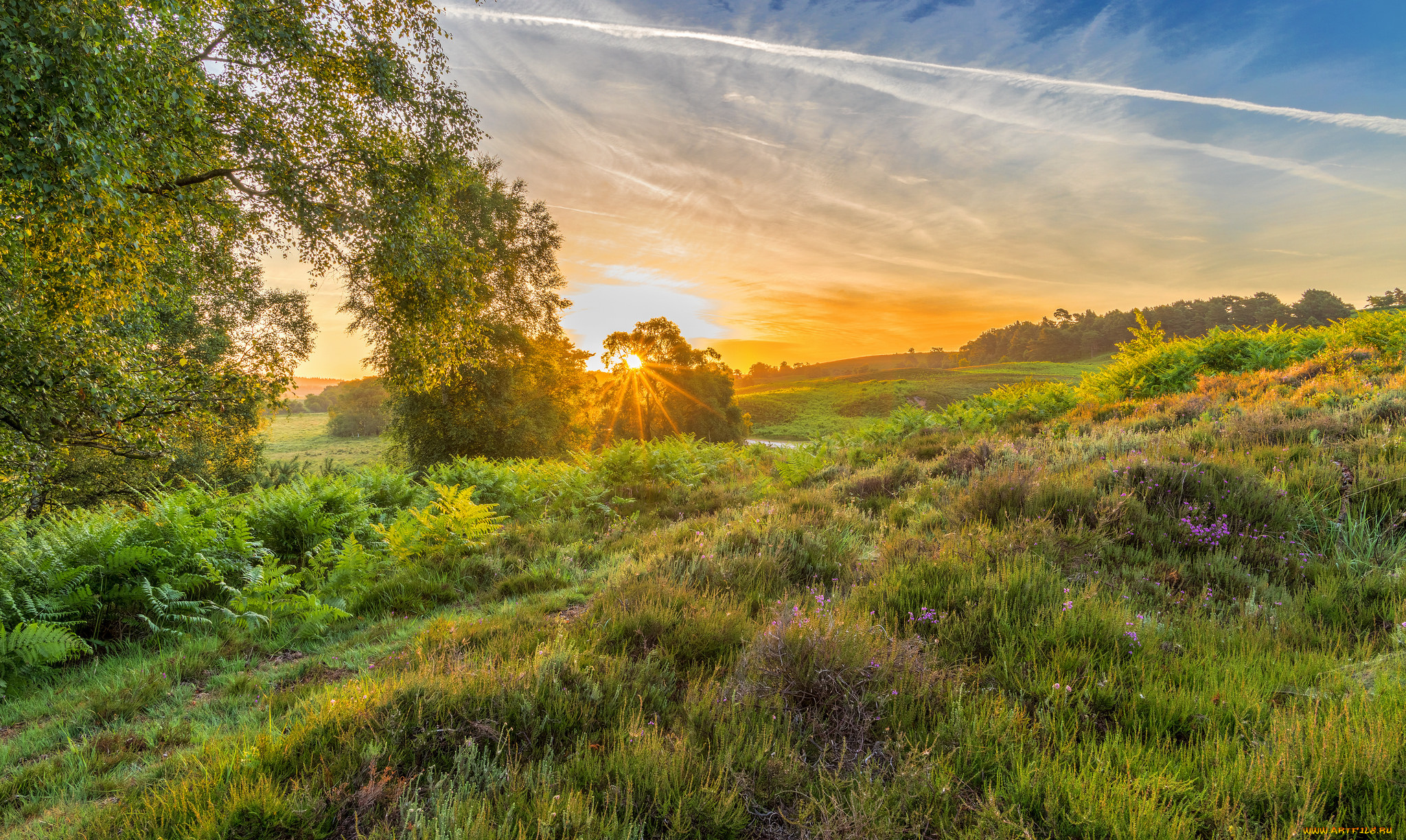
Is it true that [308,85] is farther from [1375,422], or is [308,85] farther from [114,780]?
[1375,422]

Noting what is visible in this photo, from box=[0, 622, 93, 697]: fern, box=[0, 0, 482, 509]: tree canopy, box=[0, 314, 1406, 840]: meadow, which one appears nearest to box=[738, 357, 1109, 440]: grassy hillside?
box=[0, 0, 482, 509]: tree canopy

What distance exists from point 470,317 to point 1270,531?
1336cm

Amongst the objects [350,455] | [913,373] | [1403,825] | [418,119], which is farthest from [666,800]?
[913,373]

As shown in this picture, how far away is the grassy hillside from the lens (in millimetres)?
61812

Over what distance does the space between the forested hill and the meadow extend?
3858 cm

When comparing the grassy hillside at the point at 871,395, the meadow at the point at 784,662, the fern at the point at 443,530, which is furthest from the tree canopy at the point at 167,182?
the grassy hillside at the point at 871,395

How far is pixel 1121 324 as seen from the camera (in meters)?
75.1

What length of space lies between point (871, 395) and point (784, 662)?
239ft

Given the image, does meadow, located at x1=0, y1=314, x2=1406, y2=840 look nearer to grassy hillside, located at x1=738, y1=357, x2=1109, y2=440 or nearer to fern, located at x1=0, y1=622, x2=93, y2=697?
fern, located at x1=0, y1=622, x2=93, y2=697

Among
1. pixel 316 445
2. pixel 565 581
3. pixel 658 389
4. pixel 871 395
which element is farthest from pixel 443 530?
pixel 871 395

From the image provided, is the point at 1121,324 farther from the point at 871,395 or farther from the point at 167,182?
the point at 167,182

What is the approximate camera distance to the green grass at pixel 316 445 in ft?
145

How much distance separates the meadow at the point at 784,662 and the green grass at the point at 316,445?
3435 centimetres

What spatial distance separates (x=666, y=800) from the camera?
208 cm
